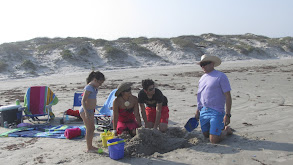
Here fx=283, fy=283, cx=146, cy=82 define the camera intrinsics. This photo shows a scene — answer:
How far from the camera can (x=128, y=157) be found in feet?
14.4

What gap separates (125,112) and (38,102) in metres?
2.82

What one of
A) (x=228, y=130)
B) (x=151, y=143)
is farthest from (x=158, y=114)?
(x=228, y=130)

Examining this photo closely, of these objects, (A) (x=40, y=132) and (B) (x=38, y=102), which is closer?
(A) (x=40, y=132)

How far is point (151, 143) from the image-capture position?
185 inches

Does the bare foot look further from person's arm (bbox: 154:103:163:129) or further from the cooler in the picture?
the cooler

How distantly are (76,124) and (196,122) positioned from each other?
3021 mm

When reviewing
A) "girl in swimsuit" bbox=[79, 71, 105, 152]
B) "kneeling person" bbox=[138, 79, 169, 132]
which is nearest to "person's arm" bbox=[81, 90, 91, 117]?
"girl in swimsuit" bbox=[79, 71, 105, 152]

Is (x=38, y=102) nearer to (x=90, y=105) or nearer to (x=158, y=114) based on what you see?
(x=90, y=105)

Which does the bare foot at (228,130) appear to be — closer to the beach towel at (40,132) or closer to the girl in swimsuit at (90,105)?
the girl in swimsuit at (90,105)

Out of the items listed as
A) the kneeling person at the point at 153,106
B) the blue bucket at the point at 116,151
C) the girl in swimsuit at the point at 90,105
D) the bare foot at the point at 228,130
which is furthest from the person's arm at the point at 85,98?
the bare foot at the point at 228,130

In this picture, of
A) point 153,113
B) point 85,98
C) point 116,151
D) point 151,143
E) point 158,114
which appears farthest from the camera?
point 153,113

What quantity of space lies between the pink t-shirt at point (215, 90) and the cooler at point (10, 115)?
14.7 feet

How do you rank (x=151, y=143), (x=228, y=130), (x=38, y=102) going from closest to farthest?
(x=151, y=143)
(x=228, y=130)
(x=38, y=102)

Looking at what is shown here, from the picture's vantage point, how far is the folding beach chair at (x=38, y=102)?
271 inches
